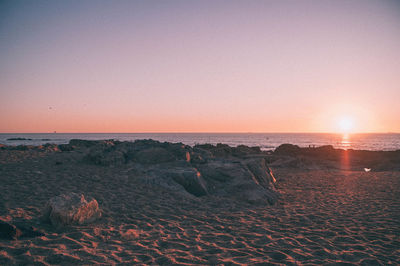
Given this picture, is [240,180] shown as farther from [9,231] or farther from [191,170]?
[9,231]

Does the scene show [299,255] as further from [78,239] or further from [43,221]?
[43,221]

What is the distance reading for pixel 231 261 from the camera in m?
4.59

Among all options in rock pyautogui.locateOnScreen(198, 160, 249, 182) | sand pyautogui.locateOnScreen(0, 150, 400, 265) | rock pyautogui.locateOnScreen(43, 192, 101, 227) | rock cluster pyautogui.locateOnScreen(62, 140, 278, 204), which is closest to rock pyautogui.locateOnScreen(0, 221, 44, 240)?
sand pyautogui.locateOnScreen(0, 150, 400, 265)

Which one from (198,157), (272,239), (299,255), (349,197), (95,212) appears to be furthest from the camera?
(198,157)

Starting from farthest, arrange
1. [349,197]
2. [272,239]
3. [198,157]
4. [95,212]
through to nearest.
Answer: [198,157]
[349,197]
[95,212]
[272,239]

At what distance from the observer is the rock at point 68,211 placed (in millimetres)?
5703

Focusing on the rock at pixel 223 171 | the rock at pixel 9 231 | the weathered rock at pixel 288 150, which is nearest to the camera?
the rock at pixel 9 231

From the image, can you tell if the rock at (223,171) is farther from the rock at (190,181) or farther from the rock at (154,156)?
the rock at (154,156)

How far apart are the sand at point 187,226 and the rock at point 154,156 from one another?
4.08ft

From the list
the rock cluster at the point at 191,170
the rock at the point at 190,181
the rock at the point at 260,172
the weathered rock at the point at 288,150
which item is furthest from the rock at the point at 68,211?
the weathered rock at the point at 288,150

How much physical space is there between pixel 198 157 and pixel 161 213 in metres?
5.97

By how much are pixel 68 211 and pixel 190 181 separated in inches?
208

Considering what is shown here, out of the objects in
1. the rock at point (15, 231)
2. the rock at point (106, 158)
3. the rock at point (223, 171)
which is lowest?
the rock at point (15, 231)

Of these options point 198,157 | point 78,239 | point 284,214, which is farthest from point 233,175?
point 78,239
